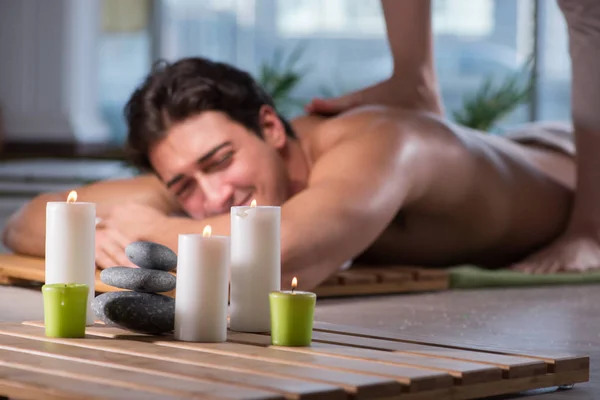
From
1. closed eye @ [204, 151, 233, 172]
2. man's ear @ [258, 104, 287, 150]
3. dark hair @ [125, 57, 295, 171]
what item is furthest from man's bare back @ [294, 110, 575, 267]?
closed eye @ [204, 151, 233, 172]

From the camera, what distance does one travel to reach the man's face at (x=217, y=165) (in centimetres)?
292

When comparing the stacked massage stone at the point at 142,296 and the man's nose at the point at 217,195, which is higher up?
the man's nose at the point at 217,195

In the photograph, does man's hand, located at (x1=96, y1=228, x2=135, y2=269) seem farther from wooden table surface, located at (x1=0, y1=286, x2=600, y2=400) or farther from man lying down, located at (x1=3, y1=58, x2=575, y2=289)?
wooden table surface, located at (x1=0, y1=286, x2=600, y2=400)

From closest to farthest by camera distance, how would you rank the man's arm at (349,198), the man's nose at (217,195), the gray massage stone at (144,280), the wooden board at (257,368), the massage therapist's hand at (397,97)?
the wooden board at (257,368)
the gray massage stone at (144,280)
the man's arm at (349,198)
the man's nose at (217,195)
the massage therapist's hand at (397,97)

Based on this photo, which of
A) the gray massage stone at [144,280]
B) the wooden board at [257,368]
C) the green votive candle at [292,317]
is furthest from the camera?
the gray massage stone at [144,280]

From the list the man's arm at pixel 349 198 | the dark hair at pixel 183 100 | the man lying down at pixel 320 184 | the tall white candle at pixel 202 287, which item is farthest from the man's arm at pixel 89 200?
the tall white candle at pixel 202 287

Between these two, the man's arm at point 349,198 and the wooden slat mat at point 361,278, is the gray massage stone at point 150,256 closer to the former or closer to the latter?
the man's arm at point 349,198

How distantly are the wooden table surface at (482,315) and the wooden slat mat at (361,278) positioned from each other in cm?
6

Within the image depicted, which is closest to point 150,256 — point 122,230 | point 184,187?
point 122,230

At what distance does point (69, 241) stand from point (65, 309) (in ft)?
0.56

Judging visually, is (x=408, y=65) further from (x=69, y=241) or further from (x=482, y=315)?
(x=69, y=241)

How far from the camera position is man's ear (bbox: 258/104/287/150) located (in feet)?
10.3

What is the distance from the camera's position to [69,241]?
1936 millimetres

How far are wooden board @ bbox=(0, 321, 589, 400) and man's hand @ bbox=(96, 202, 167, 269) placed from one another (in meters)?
0.87
